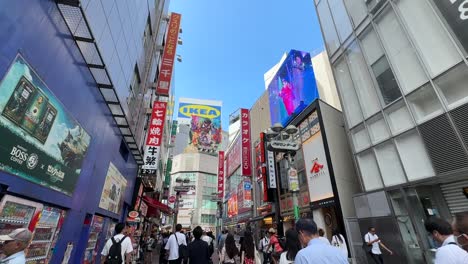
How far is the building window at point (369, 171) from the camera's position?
9.75 m

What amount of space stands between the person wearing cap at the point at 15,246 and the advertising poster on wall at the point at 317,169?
1226 centimetres

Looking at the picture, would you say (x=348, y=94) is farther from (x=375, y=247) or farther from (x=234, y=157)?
(x=234, y=157)

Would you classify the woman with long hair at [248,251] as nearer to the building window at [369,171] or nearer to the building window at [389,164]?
the building window at [389,164]

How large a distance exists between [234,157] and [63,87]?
98.3 ft

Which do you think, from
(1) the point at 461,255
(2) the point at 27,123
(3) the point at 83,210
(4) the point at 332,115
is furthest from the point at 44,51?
(4) the point at 332,115

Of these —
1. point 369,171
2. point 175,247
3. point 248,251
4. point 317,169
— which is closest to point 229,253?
point 248,251

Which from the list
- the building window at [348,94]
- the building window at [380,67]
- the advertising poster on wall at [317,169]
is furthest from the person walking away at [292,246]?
the advertising poster on wall at [317,169]

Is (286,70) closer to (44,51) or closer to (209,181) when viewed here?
(44,51)

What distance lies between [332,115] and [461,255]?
41.5ft

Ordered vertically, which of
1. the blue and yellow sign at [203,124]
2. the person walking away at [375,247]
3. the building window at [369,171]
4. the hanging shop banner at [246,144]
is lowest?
the person walking away at [375,247]

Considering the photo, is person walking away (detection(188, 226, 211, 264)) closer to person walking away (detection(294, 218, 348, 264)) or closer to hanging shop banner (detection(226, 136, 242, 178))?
person walking away (detection(294, 218, 348, 264))

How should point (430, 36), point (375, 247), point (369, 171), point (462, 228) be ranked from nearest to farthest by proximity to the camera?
point (462, 228) → point (430, 36) → point (375, 247) → point (369, 171)

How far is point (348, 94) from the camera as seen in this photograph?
11766mm

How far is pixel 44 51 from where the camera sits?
15.6ft
